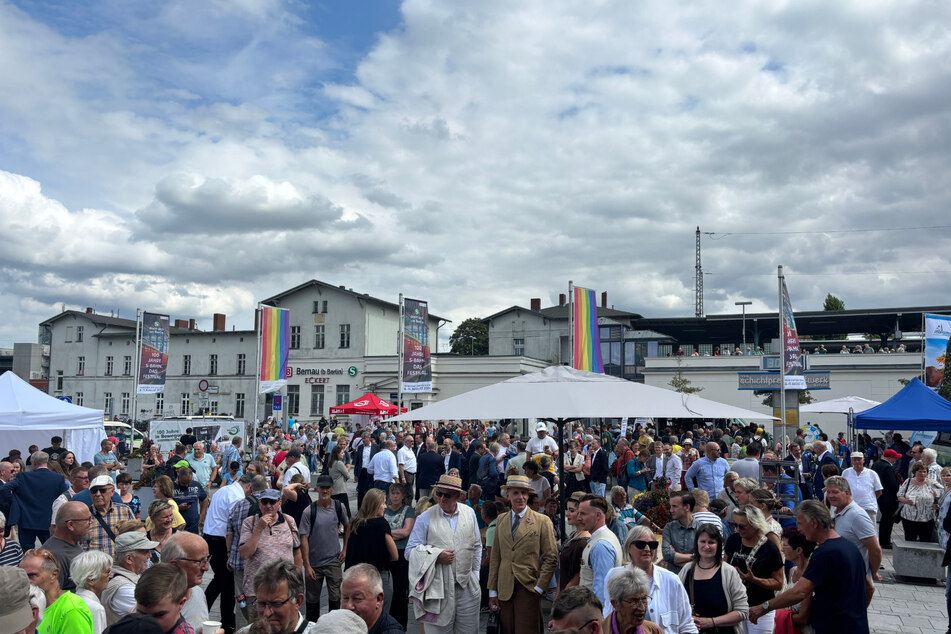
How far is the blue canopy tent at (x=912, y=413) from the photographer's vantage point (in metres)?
13.5

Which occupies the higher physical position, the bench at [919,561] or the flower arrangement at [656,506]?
the flower arrangement at [656,506]

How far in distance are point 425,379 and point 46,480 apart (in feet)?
54.7

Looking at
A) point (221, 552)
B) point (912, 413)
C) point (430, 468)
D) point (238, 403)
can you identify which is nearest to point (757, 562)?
point (221, 552)

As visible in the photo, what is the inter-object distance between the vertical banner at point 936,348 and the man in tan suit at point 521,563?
19.6m

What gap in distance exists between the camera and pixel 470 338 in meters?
81.6

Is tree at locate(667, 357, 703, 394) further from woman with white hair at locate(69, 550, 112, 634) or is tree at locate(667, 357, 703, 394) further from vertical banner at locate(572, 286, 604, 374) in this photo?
woman with white hair at locate(69, 550, 112, 634)

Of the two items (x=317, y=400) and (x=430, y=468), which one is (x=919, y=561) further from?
(x=317, y=400)

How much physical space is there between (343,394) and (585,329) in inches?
1398

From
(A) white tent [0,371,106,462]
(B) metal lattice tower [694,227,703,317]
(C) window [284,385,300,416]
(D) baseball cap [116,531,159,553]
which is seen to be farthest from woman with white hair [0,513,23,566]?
(B) metal lattice tower [694,227,703,317]

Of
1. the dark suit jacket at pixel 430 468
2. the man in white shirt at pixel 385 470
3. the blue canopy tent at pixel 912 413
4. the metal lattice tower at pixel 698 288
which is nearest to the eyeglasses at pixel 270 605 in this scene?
the man in white shirt at pixel 385 470

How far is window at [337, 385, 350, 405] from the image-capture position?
5316 centimetres

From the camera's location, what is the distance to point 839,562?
190 inches

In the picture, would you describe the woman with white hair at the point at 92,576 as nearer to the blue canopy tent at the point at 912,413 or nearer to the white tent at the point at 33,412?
the white tent at the point at 33,412

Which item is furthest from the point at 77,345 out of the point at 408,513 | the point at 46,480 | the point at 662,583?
the point at 662,583
